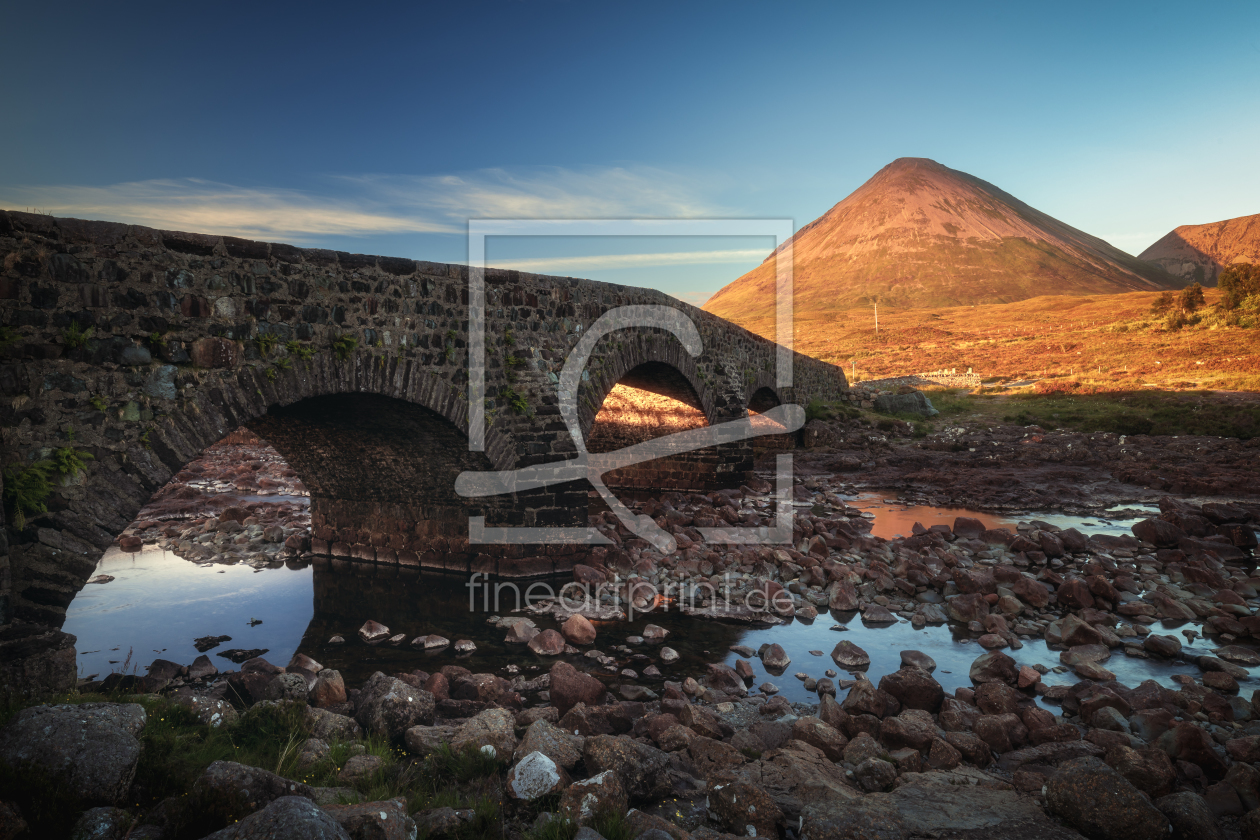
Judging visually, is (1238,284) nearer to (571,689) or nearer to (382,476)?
(382,476)

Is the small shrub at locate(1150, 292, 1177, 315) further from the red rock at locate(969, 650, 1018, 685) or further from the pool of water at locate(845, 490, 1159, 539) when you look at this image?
the red rock at locate(969, 650, 1018, 685)

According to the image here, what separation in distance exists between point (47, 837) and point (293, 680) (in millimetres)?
3067

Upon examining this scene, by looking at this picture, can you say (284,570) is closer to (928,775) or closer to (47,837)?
(47,837)

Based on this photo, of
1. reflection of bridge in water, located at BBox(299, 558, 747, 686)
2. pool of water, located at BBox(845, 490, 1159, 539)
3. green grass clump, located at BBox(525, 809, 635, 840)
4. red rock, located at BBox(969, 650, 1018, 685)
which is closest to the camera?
green grass clump, located at BBox(525, 809, 635, 840)

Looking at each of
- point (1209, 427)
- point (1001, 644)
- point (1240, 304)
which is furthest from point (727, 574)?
point (1240, 304)

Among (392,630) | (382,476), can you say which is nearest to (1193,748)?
(392,630)

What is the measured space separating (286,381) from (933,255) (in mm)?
153086

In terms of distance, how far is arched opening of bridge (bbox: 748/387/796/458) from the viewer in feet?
74.3

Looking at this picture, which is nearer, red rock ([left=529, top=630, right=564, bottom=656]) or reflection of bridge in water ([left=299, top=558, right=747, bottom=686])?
reflection of bridge in water ([left=299, top=558, right=747, bottom=686])

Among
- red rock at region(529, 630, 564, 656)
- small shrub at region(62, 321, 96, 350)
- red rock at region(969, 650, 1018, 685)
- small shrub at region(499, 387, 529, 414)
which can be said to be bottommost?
red rock at region(529, 630, 564, 656)

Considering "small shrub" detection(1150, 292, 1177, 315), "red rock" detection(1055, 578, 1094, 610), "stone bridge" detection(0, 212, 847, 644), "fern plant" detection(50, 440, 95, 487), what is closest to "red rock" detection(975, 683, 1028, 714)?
"red rock" detection(1055, 578, 1094, 610)

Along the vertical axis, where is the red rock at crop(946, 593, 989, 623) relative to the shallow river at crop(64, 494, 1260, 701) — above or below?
above

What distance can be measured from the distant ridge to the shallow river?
20151 centimetres

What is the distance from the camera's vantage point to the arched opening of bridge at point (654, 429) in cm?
1634
